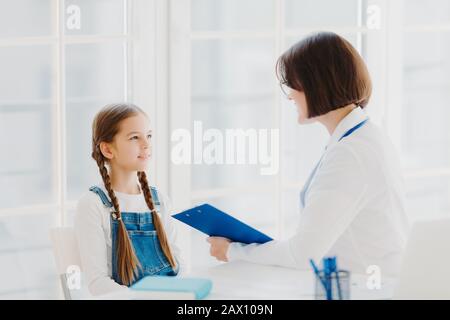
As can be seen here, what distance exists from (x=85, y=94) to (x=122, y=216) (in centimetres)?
70

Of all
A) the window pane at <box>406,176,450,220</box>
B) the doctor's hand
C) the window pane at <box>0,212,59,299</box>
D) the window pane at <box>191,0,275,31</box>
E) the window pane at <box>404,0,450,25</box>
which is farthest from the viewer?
the window pane at <box>406,176,450,220</box>

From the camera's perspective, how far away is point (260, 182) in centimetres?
342

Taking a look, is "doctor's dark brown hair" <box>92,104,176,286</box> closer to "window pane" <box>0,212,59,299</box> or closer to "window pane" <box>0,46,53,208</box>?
"window pane" <box>0,46,53,208</box>

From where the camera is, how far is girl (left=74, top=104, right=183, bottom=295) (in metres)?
2.43

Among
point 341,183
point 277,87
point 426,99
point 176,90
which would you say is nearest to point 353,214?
point 341,183

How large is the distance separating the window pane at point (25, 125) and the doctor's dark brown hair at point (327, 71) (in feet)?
3.23

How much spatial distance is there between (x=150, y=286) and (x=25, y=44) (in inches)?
52.3

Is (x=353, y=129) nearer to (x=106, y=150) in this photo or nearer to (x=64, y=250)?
(x=106, y=150)

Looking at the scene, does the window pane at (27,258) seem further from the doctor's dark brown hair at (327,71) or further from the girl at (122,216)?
the doctor's dark brown hair at (327,71)

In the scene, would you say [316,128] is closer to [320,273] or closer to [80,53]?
[80,53]

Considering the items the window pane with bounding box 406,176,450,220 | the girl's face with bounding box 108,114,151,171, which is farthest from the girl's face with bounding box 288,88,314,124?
the window pane with bounding box 406,176,450,220

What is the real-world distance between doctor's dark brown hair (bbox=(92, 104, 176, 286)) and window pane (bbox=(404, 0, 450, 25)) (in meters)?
1.63

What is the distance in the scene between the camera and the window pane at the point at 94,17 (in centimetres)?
294

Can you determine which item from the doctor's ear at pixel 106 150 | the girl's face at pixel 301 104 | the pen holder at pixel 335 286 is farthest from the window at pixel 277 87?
the pen holder at pixel 335 286
